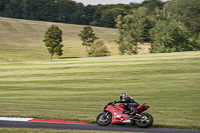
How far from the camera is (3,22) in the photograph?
395 ft

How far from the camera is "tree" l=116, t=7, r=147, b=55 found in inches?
2994

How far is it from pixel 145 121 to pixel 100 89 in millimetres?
12526

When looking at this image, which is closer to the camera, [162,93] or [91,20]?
[162,93]

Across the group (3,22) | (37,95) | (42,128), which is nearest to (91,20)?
(3,22)

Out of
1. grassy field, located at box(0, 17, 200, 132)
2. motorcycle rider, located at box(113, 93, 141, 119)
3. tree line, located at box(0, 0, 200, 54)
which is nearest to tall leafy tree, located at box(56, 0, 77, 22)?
tree line, located at box(0, 0, 200, 54)

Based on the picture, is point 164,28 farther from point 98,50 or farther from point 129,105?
point 129,105

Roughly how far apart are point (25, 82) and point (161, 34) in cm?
4894

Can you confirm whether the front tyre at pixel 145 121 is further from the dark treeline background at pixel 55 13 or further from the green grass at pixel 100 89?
the dark treeline background at pixel 55 13

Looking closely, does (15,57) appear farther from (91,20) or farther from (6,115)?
(91,20)

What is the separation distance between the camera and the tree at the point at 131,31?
76.0 meters

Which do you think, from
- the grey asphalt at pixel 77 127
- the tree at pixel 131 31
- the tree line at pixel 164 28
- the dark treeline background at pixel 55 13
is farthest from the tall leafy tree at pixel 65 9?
the grey asphalt at pixel 77 127

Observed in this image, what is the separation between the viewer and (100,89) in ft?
76.6

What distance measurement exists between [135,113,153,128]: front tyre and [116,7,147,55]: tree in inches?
2546

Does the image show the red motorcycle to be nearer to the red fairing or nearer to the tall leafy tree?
the red fairing
